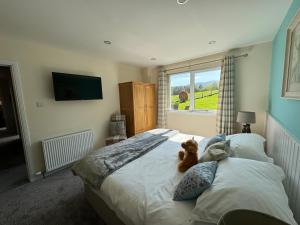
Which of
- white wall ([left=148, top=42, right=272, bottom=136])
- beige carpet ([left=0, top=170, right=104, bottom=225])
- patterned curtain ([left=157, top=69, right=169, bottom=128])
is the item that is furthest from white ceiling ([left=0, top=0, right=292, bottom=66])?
beige carpet ([left=0, top=170, right=104, bottom=225])

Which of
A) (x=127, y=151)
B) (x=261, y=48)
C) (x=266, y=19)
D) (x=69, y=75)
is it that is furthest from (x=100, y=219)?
(x=261, y=48)

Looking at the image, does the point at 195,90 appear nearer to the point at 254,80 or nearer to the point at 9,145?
the point at 254,80

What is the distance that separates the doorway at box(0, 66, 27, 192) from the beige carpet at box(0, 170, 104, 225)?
410 millimetres

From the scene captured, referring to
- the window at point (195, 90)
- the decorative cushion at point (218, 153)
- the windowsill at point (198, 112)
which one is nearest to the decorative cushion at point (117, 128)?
the windowsill at point (198, 112)

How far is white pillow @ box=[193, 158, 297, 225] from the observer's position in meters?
0.77

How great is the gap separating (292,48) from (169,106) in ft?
10.1

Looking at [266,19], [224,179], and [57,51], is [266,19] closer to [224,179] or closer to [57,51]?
[224,179]

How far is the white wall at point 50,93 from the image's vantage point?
7.68 ft

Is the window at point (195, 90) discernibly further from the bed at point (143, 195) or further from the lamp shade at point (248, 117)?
the bed at point (143, 195)

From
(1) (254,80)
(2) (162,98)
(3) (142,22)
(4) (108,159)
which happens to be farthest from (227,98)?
(4) (108,159)

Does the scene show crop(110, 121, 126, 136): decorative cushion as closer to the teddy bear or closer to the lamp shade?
the teddy bear

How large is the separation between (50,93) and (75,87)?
45 centimetres

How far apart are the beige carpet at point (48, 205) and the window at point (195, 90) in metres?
3.14

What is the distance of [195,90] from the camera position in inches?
150
